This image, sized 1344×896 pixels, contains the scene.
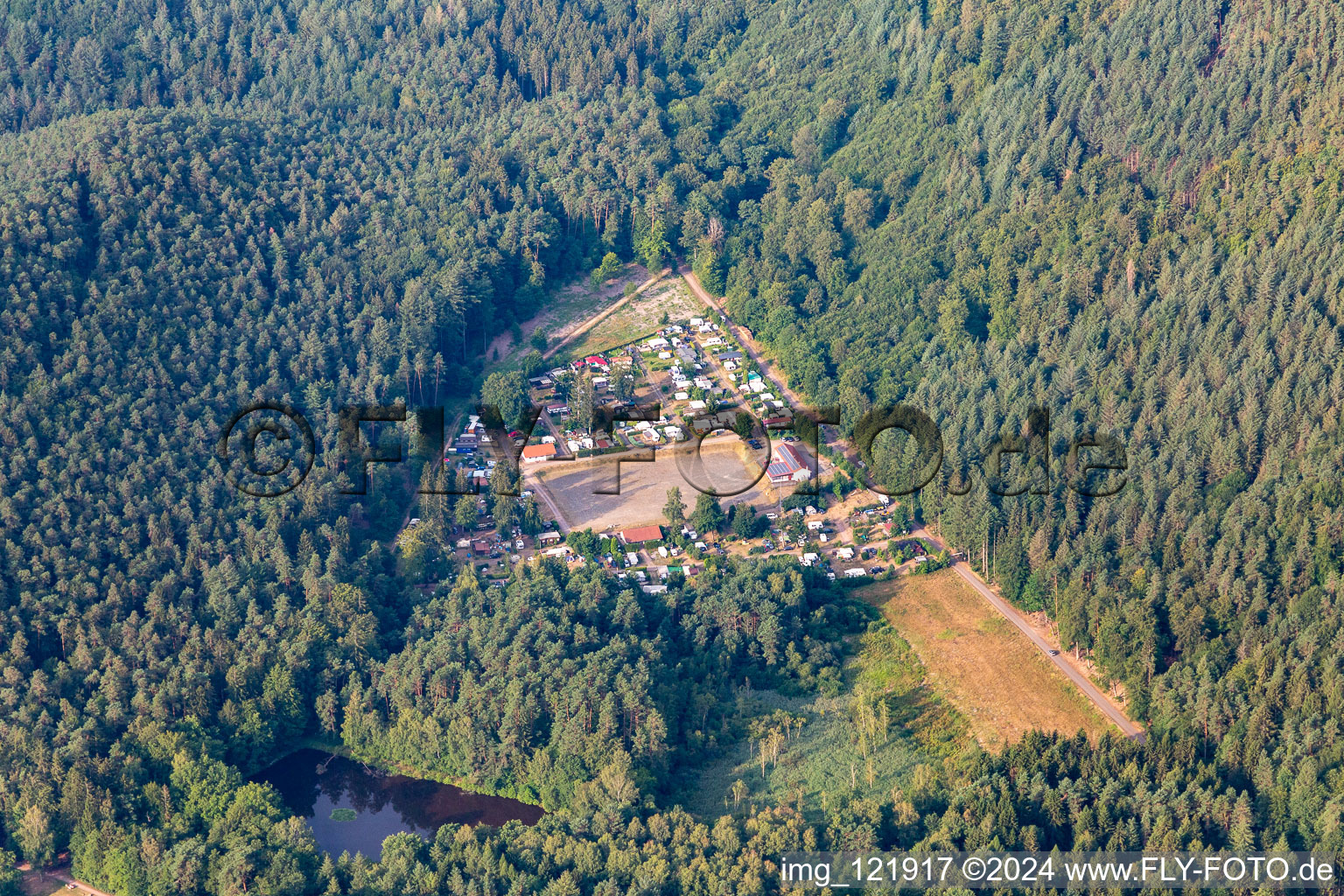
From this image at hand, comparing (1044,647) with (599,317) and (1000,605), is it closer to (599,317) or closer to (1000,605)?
(1000,605)

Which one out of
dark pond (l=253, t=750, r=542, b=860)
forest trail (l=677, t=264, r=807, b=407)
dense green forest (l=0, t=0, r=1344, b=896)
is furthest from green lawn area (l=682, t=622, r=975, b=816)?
forest trail (l=677, t=264, r=807, b=407)

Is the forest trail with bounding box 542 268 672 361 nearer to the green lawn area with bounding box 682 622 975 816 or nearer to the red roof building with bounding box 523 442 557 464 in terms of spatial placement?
the red roof building with bounding box 523 442 557 464

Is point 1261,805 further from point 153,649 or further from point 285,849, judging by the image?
point 153,649

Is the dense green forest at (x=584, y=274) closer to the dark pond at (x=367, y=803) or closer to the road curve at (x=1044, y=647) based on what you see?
the road curve at (x=1044, y=647)

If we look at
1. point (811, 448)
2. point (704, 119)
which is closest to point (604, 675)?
point (811, 448)

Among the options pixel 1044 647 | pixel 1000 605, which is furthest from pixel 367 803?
pixel 1044 647
